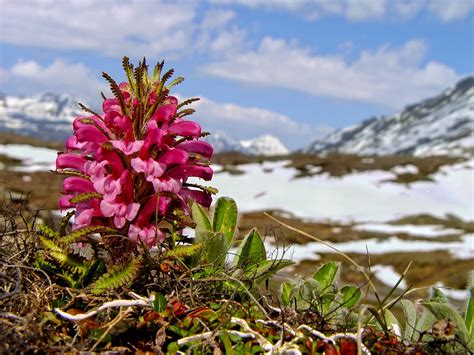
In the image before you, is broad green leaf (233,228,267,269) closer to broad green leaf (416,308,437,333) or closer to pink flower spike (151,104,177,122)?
pink flower spike (151,104,177,122)

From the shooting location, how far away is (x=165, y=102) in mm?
3322

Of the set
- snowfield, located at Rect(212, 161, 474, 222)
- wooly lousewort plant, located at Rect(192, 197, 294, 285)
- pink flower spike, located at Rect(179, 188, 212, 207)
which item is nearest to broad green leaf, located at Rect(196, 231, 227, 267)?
wooly lousewort plant, located at Rect(192, 197, 294, 285)

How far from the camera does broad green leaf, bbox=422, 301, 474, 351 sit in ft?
9.27

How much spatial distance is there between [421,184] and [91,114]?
55.8 metres

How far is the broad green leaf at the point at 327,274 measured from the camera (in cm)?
350

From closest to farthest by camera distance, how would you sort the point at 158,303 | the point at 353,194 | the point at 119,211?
1. the point at 158,303
2. the point at 119,211
3. the point at 353,194

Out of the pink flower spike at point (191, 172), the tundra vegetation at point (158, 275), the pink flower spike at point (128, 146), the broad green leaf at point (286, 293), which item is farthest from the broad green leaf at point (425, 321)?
the pink flower spike at point (128, 146)

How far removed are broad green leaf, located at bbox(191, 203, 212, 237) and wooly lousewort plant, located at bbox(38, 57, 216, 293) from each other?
0.07 meters

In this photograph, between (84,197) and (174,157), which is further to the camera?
(174,157)

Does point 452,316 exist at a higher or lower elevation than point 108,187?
lower

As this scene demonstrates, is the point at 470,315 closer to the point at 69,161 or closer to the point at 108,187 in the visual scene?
the point at 108,187

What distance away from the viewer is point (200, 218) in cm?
349

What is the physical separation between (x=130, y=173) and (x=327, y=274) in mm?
1272

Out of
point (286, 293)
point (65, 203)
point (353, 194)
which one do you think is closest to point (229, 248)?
point (286, 293)
